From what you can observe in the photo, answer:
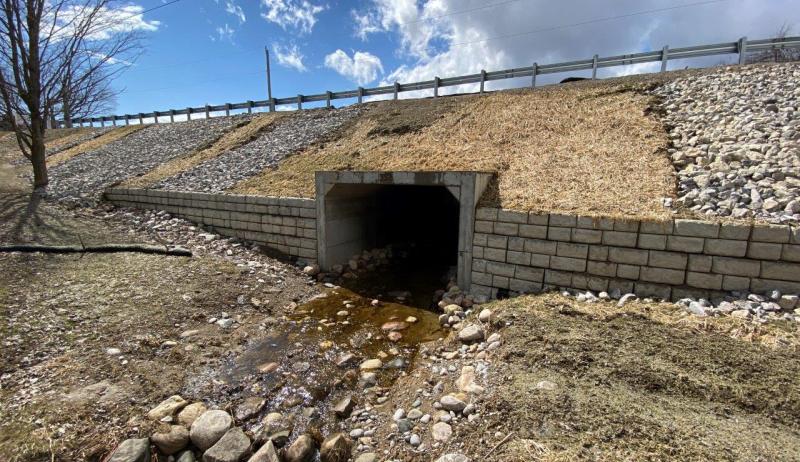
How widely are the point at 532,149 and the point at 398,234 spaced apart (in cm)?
466

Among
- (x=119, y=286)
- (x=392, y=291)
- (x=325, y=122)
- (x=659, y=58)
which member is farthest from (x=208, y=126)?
(x=659, y=58)

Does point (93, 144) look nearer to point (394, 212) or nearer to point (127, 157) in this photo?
point (127, 157)

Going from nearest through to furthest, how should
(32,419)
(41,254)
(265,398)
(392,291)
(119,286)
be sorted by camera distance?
(32,419)
(265,398)
(119,286)
(41,254)
(392,291)

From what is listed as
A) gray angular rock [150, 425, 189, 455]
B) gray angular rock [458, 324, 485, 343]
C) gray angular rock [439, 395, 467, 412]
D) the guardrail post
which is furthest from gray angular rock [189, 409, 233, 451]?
the guardrail post

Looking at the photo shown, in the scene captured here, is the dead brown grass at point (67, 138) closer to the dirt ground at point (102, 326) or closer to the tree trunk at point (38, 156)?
the tree trunk at point (38, 156)

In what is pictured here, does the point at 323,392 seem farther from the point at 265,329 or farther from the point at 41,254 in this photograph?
the point at 41,254

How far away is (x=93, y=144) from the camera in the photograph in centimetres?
1831

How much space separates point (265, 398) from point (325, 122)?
11.3 metres

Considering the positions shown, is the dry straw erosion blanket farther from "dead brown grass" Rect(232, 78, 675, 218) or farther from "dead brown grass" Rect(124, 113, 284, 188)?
"dead brown grass" Rect(124, 113, 284, 188)

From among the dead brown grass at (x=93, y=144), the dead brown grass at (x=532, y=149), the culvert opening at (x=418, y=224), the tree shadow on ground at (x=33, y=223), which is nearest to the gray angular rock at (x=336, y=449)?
the dead brown grass at (x=532, y=149)

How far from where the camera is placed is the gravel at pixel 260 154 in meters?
10.2

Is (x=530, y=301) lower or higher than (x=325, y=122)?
lower

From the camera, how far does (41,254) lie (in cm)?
672

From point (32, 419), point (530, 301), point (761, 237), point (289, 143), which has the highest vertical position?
point (289, 143)
